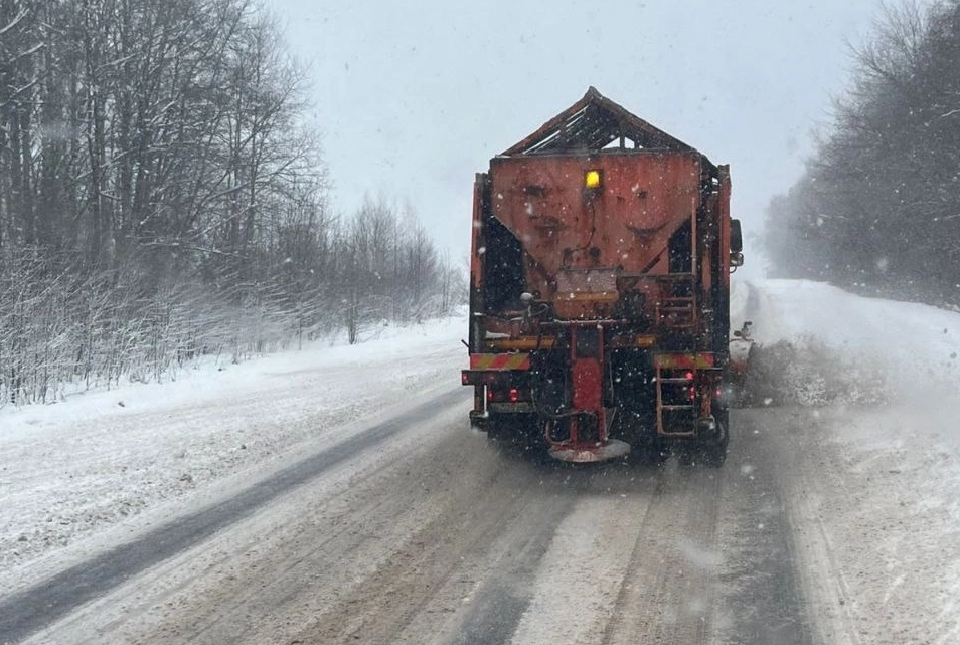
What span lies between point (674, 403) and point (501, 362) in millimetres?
1603

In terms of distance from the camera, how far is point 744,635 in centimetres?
389

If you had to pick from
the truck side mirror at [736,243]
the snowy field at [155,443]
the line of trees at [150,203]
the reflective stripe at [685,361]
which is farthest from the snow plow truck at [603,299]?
the line of trees at [150,203]

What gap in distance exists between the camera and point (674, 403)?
7.31 meters

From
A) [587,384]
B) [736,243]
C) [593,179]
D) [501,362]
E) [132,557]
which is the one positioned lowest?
[132,557]

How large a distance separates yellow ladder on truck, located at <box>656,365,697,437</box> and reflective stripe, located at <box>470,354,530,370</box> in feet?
3.97

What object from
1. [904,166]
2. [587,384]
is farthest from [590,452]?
[904,166]

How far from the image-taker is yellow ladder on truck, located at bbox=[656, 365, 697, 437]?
7199 millimetres

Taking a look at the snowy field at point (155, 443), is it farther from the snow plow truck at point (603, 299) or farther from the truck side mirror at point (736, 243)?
the truck side mirror at point (736, 243)

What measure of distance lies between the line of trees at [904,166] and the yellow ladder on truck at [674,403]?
21.6 meters

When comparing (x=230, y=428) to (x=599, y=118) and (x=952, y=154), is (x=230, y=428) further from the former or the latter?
(x=952, y=154)

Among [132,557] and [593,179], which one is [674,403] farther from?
[132,557]

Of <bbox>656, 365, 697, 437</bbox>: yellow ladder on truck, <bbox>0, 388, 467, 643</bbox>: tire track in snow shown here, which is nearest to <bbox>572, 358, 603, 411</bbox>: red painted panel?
<bbox>656, 365, 697, 437</bbox>: yellow ladder on truck

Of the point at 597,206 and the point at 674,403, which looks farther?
the point at 597,206

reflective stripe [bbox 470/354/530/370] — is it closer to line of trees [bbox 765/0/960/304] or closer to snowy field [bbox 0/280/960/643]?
snowy field [bbox 0/280/960/643]
